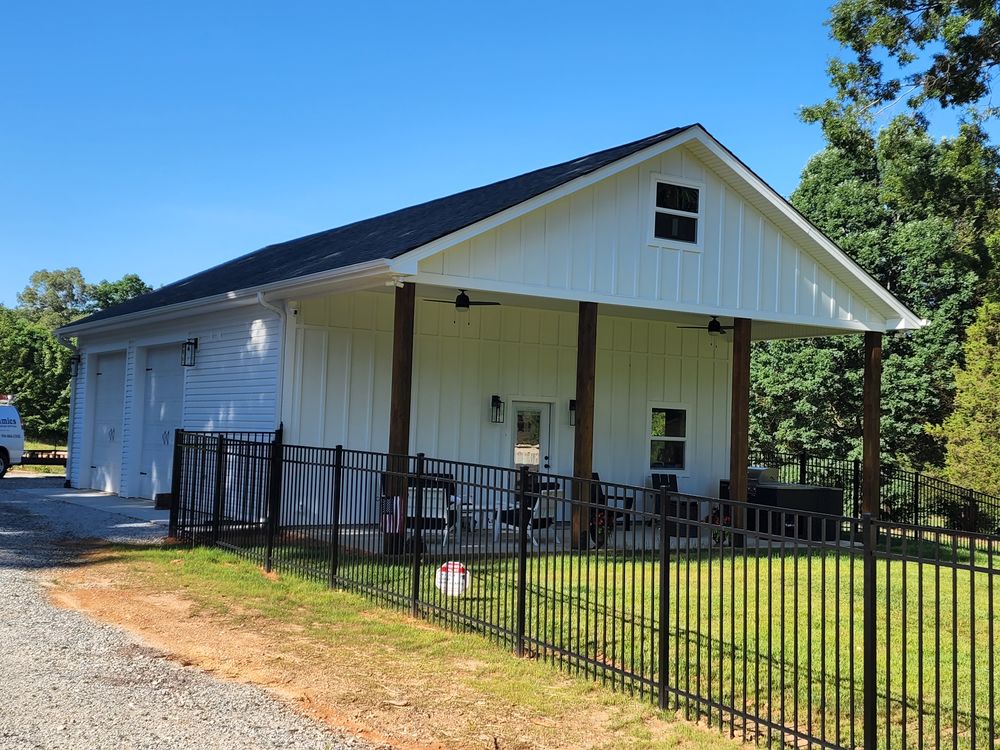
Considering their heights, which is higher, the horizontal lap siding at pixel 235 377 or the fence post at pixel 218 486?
the horizontal lap siding at pixel 235 377

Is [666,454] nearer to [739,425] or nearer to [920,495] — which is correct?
[739,425]

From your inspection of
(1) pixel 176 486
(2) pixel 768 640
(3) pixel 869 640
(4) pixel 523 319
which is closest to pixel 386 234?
(4) pixel 523 319

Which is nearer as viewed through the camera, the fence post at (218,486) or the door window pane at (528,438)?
the fence post at (218,486)

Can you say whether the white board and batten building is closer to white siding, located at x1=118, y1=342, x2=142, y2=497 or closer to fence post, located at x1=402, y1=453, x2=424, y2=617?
white siding, located at x1=118, y1=342, x2=142, y2=497

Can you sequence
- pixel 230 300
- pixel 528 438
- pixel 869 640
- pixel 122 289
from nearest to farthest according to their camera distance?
pixel 869 640 < pixel 230 300 < pixel 528 438 < pixel 122 289

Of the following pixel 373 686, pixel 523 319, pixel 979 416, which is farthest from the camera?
pixel 979 416

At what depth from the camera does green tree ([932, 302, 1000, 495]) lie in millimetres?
20938

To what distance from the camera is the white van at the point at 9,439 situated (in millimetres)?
24484

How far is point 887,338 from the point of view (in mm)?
26969

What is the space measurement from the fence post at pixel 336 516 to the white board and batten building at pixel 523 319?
276 cm

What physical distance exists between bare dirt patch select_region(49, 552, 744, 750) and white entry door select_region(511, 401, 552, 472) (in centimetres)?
822

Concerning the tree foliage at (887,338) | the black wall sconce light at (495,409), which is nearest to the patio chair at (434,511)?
the black wall sconce light at (495,409)

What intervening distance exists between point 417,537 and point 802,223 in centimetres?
950

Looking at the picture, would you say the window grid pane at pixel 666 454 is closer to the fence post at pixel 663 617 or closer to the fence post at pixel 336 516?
the fence post at pixel 336 516
